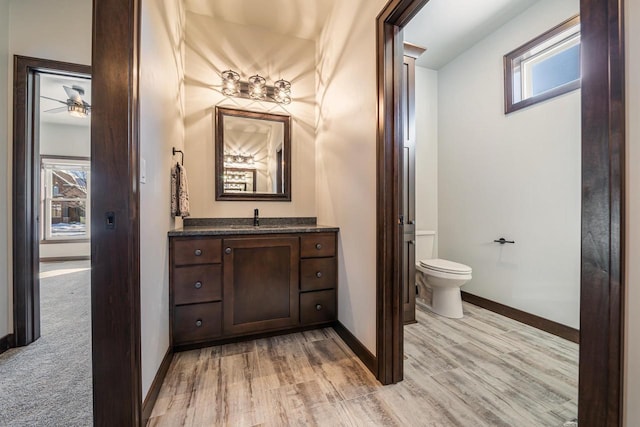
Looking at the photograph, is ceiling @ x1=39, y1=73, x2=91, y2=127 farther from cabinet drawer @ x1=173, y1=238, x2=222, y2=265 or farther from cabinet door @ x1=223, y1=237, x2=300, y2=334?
cabinet door @ x1=223, y1=237, x2=300, y2=334

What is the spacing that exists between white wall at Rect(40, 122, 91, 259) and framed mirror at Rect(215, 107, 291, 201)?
464 cm

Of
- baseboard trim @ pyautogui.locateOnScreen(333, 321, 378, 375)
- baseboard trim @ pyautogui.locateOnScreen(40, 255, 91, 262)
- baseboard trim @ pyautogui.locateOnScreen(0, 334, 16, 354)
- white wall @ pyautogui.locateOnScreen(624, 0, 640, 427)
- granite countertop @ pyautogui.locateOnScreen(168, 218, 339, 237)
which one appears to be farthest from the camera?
baseboard trim @ pyautogui.locateOnScreen(40, 255, 91, 262)

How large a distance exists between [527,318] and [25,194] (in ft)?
13.8

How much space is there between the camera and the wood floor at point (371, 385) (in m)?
1.28

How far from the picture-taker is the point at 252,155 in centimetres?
255

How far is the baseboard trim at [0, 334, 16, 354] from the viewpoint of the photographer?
179 centimetres

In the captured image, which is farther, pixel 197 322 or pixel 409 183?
pixel 409 183

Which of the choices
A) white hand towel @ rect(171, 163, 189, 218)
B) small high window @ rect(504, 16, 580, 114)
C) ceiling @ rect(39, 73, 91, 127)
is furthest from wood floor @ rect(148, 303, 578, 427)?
ceiling @ rect(39, 73, 91, 127)

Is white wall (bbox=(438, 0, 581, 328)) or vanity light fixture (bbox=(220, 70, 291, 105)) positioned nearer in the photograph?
white wall (bbox=(438, 0, 581, 328))

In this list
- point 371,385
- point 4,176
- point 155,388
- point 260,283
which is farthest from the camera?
point 260,283

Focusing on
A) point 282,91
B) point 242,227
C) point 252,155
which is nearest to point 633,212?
point 242,227

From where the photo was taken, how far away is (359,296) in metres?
1.84

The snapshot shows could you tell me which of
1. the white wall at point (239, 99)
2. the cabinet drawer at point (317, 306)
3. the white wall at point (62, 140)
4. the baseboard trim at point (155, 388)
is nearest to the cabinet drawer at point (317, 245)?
the cabinet drawer at point (317, 306)

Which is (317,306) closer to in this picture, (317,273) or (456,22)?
(317,273)
